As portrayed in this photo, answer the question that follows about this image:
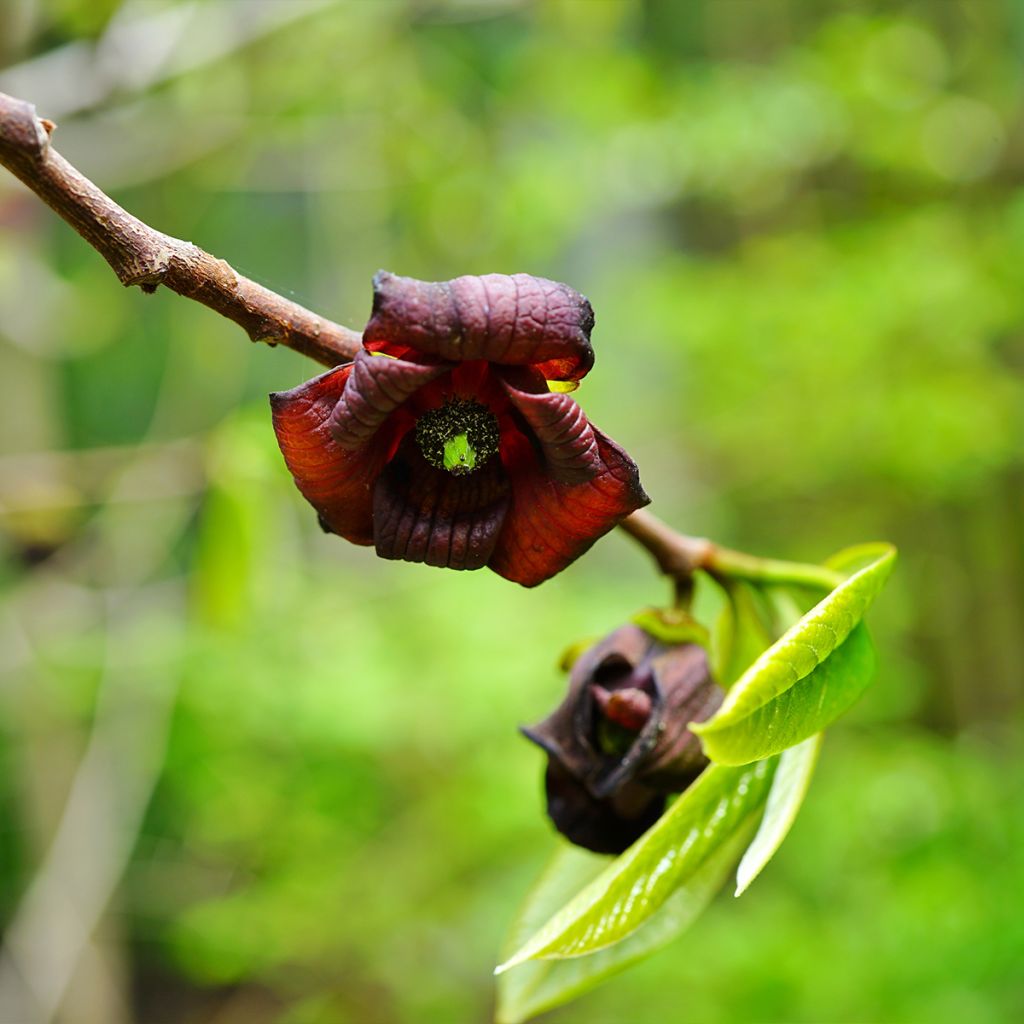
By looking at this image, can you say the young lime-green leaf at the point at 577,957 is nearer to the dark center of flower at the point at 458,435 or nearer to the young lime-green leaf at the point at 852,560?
the young lime-green leaf at the point at 852,560

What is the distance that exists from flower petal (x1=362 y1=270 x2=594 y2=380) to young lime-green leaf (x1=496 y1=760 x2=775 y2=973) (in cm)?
34

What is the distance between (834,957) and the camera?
113 inches

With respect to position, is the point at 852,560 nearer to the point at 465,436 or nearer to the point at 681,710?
the point at 681,710

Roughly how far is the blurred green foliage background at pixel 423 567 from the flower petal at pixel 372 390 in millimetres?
1682

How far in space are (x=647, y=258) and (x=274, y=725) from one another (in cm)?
305

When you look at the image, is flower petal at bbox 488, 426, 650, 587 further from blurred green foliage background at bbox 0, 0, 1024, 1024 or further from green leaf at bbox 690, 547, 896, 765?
blurred green foliage background at bbox 0, 0, 1024, 1024

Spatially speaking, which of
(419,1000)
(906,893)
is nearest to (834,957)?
(906,893)

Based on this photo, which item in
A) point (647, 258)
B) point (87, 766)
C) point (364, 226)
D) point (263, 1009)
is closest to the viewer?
point (87, 766)

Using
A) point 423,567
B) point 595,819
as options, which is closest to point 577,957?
point 595,819

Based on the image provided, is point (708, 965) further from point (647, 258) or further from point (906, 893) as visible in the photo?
point (647, 258)

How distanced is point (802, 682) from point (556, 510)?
0.67ft

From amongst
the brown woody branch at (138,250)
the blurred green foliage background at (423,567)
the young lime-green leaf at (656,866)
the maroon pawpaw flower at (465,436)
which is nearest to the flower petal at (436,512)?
the maroon pawpaw flower at (465,436)

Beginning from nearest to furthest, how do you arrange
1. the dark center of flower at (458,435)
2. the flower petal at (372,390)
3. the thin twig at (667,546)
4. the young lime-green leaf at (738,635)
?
1. the flower petal at (372,390)
2. the dark center of flower at (458,435)
3. the thin twig at (667,546)
4. the young lime-green leaf at (738,635)

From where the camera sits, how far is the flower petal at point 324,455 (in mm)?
727
